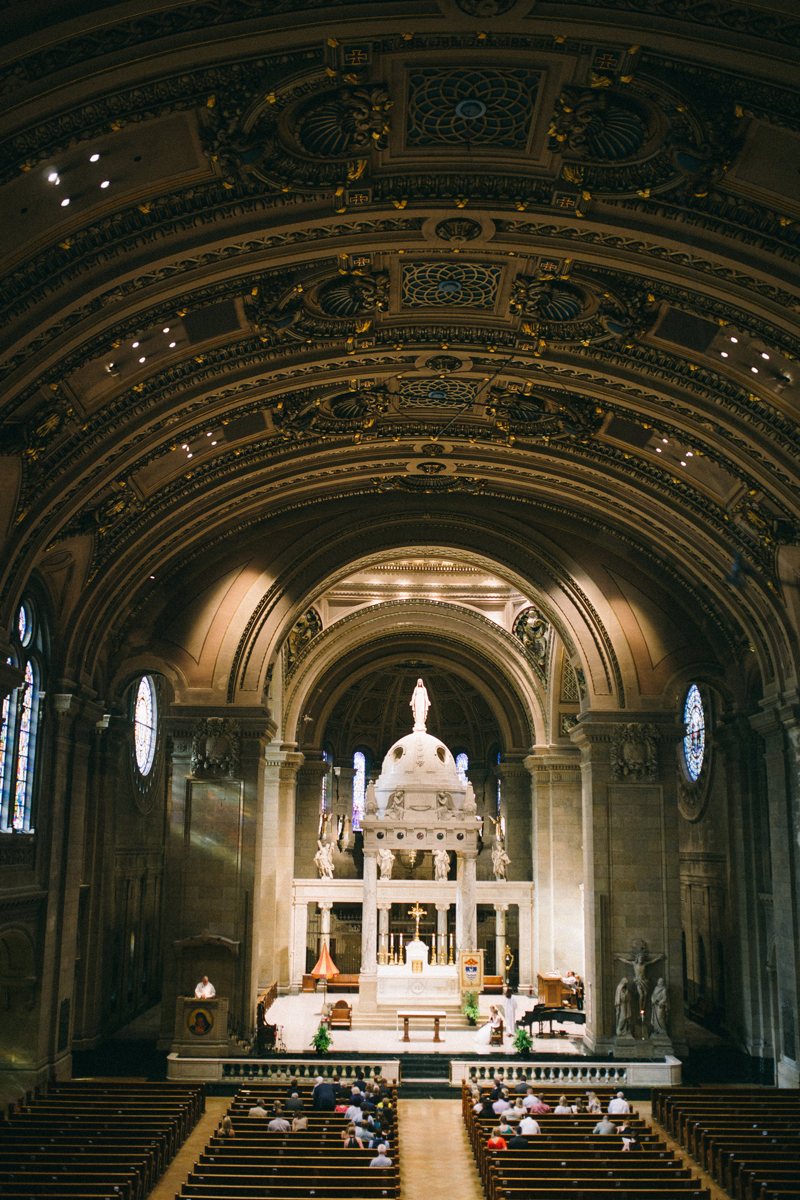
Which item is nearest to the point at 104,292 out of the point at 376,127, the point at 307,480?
the point at 376,127

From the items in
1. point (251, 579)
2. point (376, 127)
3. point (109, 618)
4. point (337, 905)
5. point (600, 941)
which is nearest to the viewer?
point (376, 127)

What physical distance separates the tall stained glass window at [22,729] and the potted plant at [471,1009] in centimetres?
1483

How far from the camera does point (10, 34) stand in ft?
32.8

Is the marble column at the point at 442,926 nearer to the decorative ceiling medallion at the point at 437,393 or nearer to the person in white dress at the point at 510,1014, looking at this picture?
the person in white dress at the point at 510,1014

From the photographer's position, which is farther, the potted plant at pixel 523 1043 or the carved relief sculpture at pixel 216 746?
the carved relief sculpture at pixel 216 746

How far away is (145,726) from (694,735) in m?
16.9

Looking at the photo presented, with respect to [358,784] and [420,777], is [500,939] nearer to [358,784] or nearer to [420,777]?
[420,777]

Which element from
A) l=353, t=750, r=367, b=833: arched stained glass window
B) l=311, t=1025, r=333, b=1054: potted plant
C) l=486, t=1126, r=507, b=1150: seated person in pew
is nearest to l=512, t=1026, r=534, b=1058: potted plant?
l=311, t=1025, r=333, b=1054: potted plant

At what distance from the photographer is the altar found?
3231cm

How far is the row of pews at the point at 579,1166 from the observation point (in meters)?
14.2

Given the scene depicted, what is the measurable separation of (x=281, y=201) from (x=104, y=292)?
8.65ft

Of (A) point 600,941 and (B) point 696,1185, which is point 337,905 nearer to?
(A) point 600,941

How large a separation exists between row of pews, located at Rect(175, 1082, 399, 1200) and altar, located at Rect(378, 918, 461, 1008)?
1394 cm

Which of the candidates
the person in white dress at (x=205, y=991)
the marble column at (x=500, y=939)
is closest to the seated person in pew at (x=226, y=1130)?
the person in white dress at (x=205, y=991)
